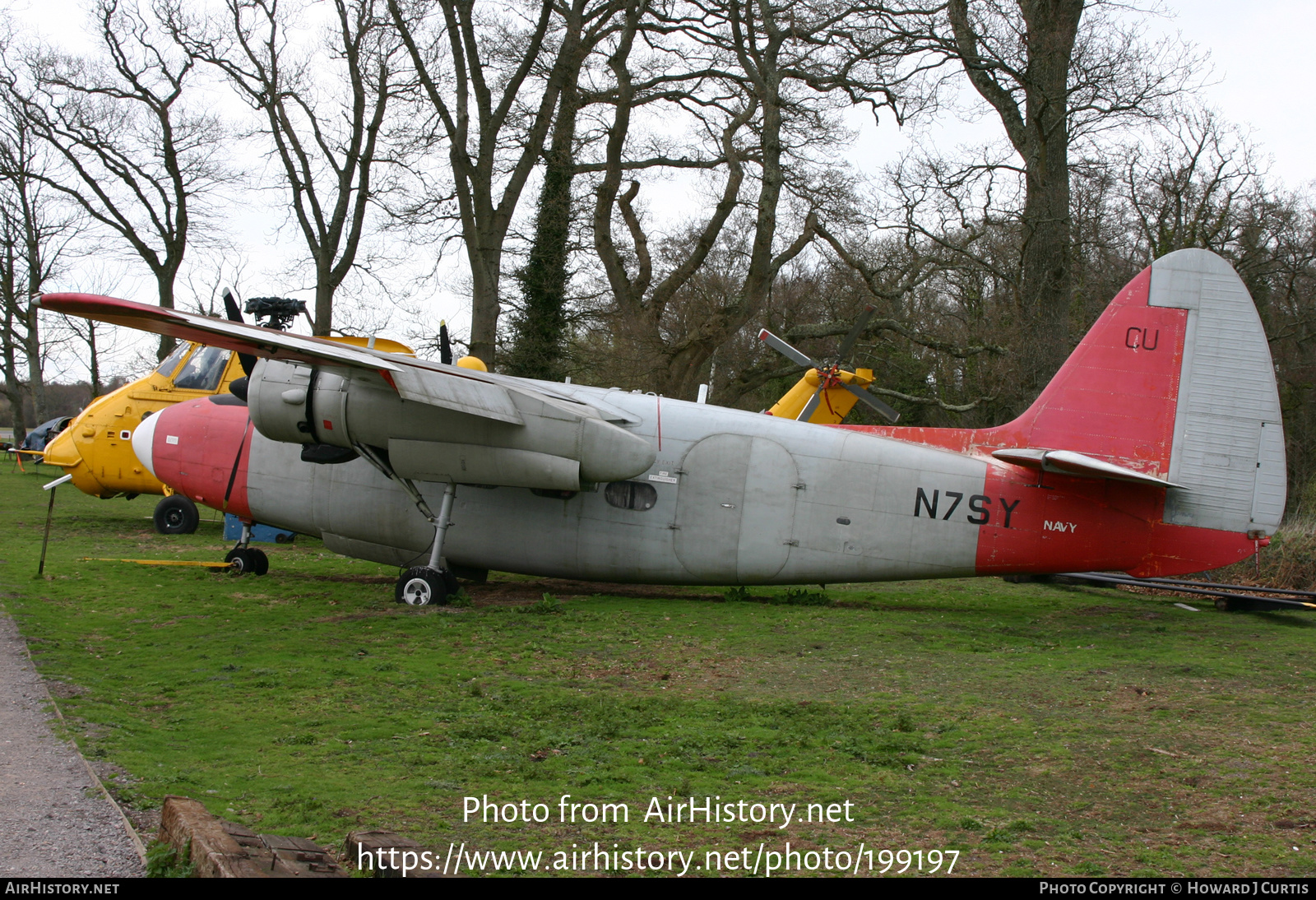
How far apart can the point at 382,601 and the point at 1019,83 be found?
18127 mm

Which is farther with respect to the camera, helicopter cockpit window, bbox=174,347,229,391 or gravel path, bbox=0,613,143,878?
helicopter cockpit window, bbox=174,347,229,391

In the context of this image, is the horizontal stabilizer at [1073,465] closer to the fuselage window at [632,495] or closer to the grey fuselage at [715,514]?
the grey fuselage at [715,514]

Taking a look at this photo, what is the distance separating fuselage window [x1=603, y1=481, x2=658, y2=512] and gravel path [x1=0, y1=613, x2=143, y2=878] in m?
6.69

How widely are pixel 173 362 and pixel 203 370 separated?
40.8 inches

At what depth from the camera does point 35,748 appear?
5273mm

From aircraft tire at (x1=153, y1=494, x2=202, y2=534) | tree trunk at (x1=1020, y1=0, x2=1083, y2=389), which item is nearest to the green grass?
aircraft tire at (x1=153, y1=494, x2=202, y2=534)

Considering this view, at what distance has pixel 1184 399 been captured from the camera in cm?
1080

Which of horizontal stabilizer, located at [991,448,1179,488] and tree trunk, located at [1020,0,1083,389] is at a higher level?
tree trunk, located at [1020,0,1083,389]

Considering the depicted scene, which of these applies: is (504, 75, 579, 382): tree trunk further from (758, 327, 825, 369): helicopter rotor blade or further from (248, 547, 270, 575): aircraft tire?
(248, 547, 270, 575): aircraft tire

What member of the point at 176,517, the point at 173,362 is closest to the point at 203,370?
the point at 173,362

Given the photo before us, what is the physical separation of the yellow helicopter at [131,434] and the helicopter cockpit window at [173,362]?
0.02m

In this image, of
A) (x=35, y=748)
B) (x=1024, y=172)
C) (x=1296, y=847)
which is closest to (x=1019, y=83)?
(x=1024, y=172)

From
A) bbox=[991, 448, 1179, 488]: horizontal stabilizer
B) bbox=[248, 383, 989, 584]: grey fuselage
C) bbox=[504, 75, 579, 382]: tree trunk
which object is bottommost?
bbox=[248, 383, 989, 584]: grey fuselage

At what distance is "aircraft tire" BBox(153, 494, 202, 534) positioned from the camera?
717 inches
